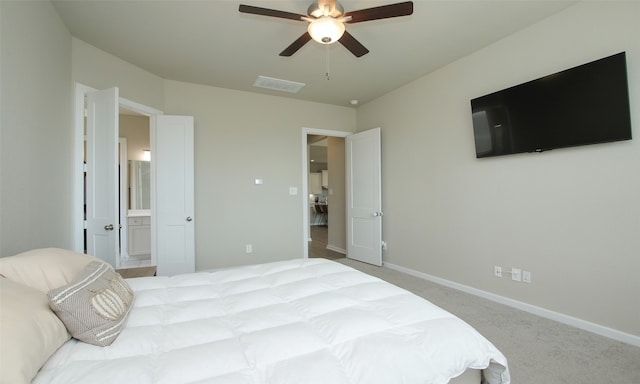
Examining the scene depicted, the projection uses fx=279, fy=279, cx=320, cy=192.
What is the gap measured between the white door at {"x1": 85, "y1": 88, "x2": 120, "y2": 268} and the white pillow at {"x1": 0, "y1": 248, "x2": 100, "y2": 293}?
1326 mm

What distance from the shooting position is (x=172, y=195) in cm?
369

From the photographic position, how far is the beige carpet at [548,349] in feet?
5.86

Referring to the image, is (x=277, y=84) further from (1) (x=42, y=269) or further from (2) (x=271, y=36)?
(1) (x=42, y=269)

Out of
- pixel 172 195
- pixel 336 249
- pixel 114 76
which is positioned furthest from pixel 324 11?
pixel 336 249

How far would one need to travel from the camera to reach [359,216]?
4.77 metres

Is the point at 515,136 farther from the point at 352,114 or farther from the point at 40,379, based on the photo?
the point at 40,379

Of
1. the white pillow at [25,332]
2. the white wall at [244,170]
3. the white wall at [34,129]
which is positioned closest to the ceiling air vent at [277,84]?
the white wall at [244,170]

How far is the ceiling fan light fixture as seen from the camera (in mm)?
1948

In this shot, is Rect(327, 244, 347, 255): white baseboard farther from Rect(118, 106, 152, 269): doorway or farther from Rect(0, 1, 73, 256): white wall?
Rect(0, 1, 73, 256): white wall

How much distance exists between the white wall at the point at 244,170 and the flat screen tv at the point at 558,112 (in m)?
2.69

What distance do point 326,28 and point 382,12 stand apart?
391 mm

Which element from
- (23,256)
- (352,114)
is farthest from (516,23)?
(23,256)

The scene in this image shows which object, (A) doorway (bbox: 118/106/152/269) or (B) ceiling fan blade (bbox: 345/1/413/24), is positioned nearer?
(B) ceiling fan blade (bbox: 345/1/413/24)

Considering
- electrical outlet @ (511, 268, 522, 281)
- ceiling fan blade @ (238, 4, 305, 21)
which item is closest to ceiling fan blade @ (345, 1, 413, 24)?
ceiling fan blade @ (238, 4, 305, 21)
